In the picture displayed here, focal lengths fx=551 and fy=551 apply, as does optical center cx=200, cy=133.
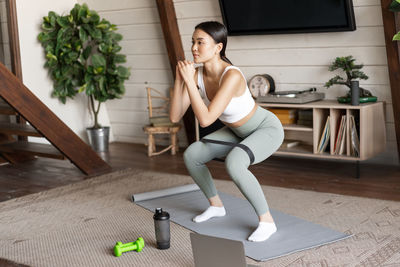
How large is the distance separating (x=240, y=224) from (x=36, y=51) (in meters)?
3.07

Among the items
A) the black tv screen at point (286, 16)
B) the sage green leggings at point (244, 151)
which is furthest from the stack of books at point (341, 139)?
the sage green leggings at point (244, 151)

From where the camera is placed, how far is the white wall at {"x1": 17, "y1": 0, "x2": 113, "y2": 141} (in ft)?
16.4

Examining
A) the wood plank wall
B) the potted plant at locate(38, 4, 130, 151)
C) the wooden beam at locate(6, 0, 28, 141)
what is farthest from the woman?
the wooden beam at locate(6, 0, 28, 141)

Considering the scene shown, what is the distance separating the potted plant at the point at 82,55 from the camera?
504cm

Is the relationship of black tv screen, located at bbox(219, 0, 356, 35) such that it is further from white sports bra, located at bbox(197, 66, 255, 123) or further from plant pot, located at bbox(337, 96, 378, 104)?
white sports bra, located at bbox(197, 66, 255, 123)

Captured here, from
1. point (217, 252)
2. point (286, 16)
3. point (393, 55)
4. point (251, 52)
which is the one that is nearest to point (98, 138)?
point (251, 52)

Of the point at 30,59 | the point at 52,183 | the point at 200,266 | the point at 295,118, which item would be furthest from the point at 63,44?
the point at 200,266

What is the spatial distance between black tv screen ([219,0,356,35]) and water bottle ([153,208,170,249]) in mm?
2136

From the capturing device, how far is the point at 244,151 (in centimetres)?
271

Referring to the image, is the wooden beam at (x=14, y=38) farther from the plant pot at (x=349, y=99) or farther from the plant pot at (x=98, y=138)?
the plant pot at (x=349, y=99)

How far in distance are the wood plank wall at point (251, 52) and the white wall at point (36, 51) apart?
1.47ft

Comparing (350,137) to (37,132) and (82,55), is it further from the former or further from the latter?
(82,55)

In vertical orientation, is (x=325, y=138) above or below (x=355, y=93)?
below

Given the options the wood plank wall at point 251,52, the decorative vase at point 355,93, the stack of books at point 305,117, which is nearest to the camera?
the decorative vase at point 355,93
